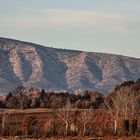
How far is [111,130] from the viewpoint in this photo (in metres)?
113

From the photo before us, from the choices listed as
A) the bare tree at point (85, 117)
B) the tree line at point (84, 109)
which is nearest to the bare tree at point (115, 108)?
the tree line at point (84, 109)

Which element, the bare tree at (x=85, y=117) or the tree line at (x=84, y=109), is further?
the bare tree at (x=85, y=117)

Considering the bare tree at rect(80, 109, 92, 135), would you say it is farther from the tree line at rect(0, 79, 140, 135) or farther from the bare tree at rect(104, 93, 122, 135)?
the bare tree at rect(104, 93, 122, 135)

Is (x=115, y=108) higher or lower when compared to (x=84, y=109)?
higher

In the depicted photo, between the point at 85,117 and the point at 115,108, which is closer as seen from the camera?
the point at 85,117

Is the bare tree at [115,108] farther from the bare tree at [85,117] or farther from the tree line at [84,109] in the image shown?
the bare tree at [85,117]

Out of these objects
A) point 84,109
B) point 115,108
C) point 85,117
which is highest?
point 115,108

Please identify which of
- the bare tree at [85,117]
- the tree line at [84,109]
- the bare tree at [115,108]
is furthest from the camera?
the bare tree at [85,117]

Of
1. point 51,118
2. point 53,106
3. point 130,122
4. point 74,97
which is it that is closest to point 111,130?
point 130,122

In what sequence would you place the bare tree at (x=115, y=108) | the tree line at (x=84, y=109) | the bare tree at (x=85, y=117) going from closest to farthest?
1. the tree line at (x=84, y=109)
2. the bare tree at (x=115, y=108)
3. the bare tree at (x=85, y=117)

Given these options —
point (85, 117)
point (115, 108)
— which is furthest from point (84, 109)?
point (85, 117)

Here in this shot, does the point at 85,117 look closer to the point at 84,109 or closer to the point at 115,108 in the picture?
the point at 115,108

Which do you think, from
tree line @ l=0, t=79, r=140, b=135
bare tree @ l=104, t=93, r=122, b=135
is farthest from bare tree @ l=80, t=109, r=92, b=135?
bare tree @ l=104, t=93, r=122, b=135

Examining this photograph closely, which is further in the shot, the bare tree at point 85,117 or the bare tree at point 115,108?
the bare tree at point 85,117
